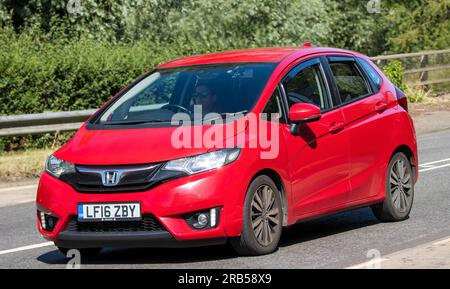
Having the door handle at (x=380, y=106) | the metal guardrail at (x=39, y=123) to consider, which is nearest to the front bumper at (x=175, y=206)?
the door handle at (x=380, y=106)

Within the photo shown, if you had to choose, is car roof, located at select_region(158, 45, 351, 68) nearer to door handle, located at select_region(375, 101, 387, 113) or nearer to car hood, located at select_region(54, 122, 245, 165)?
door handle, located at select_region(375, 101, 387, 113)

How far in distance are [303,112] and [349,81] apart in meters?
1.47

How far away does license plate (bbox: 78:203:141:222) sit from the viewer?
8.43 meters

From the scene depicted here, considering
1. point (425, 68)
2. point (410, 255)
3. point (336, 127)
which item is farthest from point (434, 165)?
point (425, 68)

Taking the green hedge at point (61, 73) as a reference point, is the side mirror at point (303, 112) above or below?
above

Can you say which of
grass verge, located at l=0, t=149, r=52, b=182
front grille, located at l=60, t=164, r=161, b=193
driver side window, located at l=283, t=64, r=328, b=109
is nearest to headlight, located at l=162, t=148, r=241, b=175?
front grille, located at l=60, t=164, r=161, b=193

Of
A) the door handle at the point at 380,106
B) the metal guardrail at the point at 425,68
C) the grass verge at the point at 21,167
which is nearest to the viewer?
the door handle at the point at 380,106

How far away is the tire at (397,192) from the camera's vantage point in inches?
424

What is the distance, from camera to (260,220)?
8875 mm

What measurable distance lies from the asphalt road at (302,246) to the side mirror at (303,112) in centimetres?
107

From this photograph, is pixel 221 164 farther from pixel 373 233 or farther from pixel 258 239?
pixel 373 233

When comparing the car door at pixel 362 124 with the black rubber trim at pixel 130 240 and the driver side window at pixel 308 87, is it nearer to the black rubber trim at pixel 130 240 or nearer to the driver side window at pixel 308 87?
the driver side window at pixel 308 87

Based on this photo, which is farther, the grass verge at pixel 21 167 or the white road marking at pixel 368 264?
the grass verge at pixel 21 167
